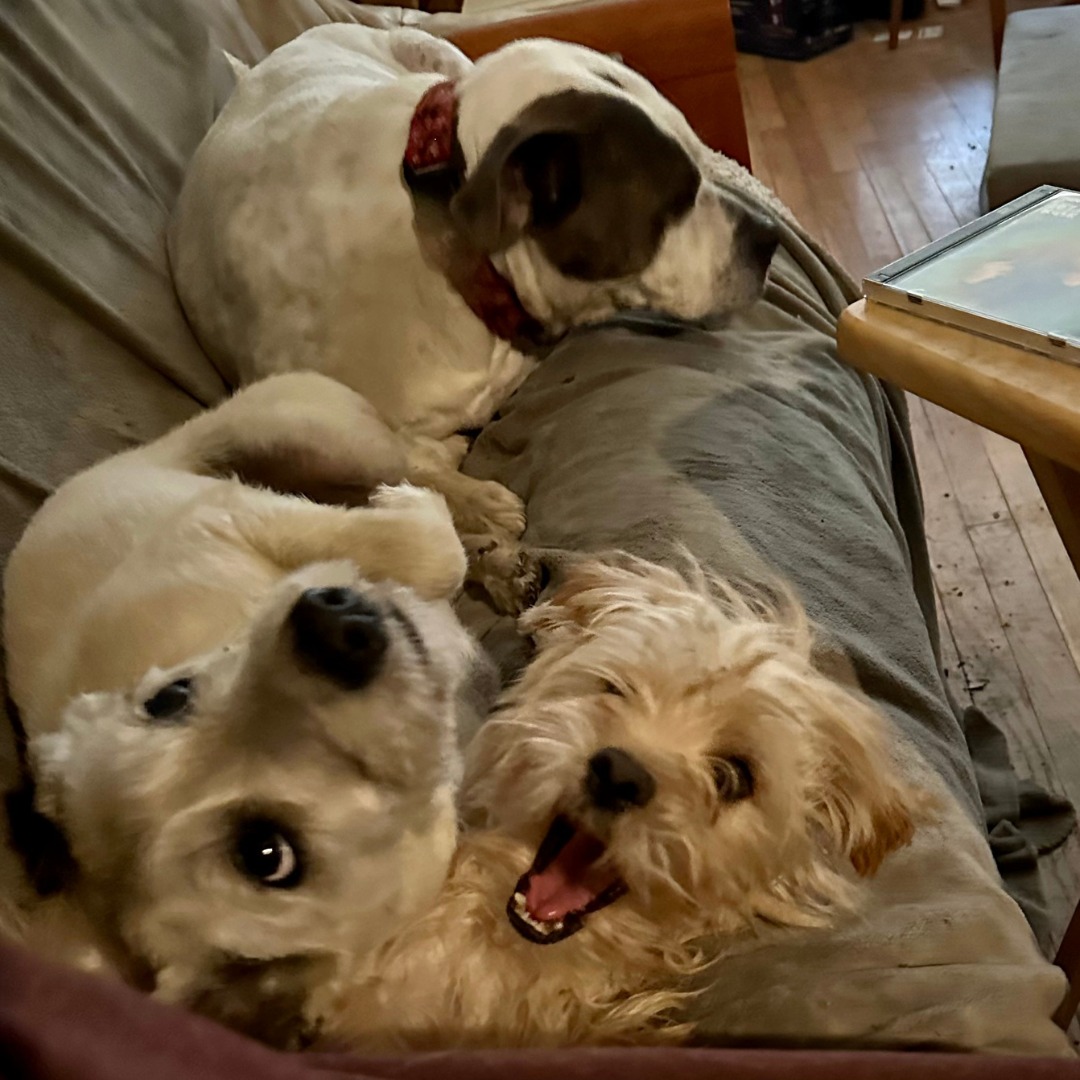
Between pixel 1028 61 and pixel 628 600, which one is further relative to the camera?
pixel 1028 61

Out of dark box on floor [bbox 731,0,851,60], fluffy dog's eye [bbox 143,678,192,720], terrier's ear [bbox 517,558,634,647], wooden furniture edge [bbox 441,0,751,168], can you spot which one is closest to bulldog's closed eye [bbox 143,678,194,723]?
fluffy dog's eye [bbox 143,678,192,720]

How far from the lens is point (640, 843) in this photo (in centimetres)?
97

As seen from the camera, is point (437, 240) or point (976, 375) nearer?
point (976, 375)

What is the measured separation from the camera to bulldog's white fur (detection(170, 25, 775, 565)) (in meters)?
1.69

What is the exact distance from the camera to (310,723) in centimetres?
91

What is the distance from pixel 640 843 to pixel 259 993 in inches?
13.1

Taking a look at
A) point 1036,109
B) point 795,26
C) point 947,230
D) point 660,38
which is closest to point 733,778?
point 660,38

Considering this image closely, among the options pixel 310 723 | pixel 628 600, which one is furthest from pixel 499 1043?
pixel 628 600

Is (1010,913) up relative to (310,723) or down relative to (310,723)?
down

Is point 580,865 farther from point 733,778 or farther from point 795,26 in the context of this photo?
point 795,26

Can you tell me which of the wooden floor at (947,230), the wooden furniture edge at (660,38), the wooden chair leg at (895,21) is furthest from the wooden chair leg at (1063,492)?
the wooden chair leg at (895,21)

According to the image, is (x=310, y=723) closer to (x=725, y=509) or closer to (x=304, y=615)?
(x=304, y=615)

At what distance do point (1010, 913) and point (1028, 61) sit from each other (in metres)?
2.45

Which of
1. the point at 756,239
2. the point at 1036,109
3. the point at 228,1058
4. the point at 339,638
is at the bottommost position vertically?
the point at 1036,109
